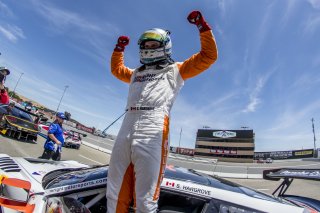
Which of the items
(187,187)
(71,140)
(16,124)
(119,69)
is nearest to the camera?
(187,187)

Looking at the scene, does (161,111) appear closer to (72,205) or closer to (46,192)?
(72,205)

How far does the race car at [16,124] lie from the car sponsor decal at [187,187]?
40.7 feet

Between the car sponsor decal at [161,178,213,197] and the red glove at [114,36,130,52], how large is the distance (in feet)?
5.41

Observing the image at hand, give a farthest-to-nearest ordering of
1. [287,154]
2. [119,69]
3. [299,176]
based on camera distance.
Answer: [287,154] < [119,69] < [299,176]

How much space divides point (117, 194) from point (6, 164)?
1.47 meters

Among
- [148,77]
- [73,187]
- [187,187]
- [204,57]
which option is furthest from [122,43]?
[187,187]

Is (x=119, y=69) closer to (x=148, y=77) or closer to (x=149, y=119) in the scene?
(x=148, y=77)

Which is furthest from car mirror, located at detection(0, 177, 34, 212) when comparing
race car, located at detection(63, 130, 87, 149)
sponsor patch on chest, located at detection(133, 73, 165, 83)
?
race car, located at detection(63, 130, 87, 149)

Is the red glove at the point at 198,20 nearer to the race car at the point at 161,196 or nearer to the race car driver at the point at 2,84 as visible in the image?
the race car at the point at 161,196

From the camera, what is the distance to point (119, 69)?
9.71 feet

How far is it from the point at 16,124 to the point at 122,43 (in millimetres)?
12076

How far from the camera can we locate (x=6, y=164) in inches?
108

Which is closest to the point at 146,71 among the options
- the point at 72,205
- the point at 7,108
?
the point at 72,205

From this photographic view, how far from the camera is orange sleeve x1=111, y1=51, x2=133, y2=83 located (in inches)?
114
